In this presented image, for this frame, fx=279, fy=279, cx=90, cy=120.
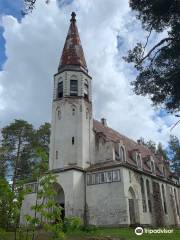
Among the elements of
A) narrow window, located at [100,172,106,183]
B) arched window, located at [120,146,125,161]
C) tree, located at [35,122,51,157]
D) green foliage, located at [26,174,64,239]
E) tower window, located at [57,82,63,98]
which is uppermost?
tower window, located at [57,82,63,98]

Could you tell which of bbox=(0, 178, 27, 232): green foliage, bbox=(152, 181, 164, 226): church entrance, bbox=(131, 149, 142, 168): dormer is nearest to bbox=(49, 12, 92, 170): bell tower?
bbox=(131, 149, 142, 168): dormer

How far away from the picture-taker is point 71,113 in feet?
111

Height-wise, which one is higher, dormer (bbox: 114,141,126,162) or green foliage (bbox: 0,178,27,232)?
dormer (bbox: 114,141,126,162)

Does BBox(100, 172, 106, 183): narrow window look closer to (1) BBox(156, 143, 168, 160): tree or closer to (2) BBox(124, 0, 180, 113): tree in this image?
(2) BBox(124, 0, 180, 113): tree

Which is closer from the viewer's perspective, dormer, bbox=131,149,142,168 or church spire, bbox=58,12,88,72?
dormer, bbox=131,149,142,168

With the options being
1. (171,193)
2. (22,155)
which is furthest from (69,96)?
→ (171,193)

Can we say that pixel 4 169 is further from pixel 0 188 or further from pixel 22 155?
pixel 0 188

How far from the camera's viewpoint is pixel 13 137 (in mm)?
39375

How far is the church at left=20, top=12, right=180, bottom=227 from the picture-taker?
91.2ft

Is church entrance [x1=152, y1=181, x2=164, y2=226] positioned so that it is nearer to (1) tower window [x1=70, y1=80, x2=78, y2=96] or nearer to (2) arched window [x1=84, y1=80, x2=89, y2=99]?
(2) arched window [x1=84, y1=80, x2=89, y2=99]

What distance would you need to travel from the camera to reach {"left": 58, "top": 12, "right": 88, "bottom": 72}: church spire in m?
36.6

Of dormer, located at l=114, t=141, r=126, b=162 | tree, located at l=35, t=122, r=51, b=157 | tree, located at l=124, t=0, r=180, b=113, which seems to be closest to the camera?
tree, located at l=124, t=0, r=180, b=113

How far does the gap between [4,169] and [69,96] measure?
1328 centimetres

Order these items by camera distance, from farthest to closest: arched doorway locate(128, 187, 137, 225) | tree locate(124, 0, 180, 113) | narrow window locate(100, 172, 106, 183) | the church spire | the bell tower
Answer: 1. the church spire
2. the bell tower
3. narrow window locate(100, 172, 106, 183)
4. arched doorway locate(128, 187, 137, 225)
5. tree locate(124, 0, 180, 113)
